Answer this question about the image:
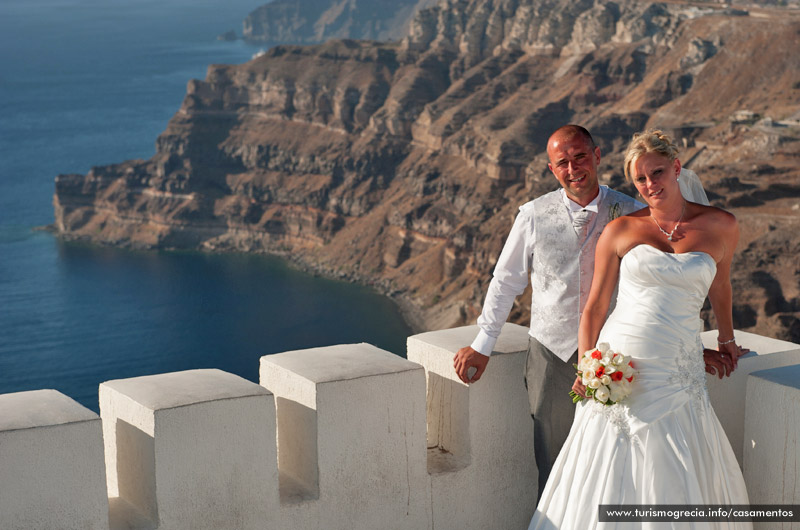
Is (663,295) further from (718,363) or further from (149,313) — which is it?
(149,313)

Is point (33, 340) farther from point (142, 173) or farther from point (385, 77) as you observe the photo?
point (385, 77)

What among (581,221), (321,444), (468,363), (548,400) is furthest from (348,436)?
(581,221)

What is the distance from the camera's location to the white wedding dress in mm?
4812

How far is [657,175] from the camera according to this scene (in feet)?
16.3

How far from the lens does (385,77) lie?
132375mm

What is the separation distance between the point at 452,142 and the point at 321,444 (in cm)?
10858

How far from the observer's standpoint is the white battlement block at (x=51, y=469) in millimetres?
4363

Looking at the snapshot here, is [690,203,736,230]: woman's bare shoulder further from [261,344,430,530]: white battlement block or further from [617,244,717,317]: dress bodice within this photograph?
[261,344,430,530]: white battlement block

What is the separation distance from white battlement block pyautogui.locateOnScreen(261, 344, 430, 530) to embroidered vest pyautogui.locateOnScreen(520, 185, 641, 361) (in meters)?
0.70

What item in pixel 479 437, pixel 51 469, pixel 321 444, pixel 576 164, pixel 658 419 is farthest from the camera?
pixel 479 437

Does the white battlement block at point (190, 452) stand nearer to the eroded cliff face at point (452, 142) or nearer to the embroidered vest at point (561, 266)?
the embroidered vest at point (561, 266)

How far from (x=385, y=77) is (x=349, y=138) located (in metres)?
9.92

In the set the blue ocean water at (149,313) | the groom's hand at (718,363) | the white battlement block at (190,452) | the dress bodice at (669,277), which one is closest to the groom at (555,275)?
the dress bodice at (669,277)

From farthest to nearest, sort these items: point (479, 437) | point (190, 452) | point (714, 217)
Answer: point (479, 437) → point (714, 217) → point (190, 452)
